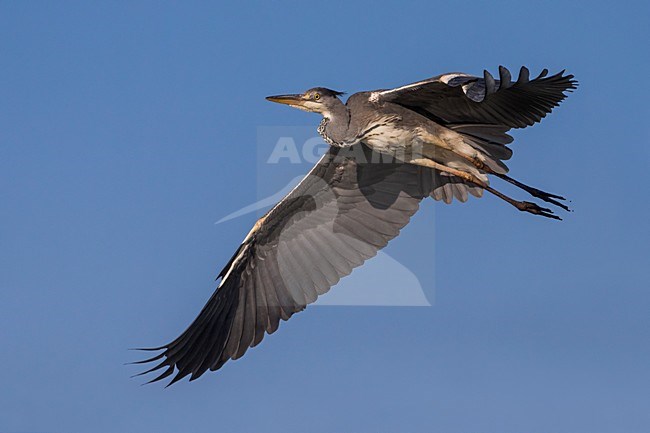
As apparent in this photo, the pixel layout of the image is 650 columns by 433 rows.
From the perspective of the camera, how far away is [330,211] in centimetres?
1283

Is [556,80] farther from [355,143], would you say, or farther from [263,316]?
[263,316]

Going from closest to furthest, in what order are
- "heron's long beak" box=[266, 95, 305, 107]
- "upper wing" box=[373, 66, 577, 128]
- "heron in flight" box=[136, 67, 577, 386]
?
"upper wing" box=[373, 66, 577, 128] → "heron in flight" box=[136, 67, 577, 386] → "heron's long beak" box=[266, 95, 305, 107]

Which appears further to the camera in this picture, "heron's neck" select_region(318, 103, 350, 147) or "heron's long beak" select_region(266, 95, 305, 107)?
"heron's long beak" select_region(266, 95, 305, 107)

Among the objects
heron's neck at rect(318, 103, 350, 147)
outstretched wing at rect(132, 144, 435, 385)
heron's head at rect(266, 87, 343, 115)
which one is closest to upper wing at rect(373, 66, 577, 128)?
heron's neck at rect(318, 103, 350, 147)

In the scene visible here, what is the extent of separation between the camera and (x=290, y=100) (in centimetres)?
1230

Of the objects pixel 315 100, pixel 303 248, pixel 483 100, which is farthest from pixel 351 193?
pixel 483 100

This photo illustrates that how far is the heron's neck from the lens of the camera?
1153 cm

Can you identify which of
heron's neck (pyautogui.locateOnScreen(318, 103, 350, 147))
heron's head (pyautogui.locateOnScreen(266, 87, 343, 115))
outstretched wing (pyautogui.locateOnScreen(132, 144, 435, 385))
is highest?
heron's head (pyautogui.locateOnScreen(266, 87, 343, 115))

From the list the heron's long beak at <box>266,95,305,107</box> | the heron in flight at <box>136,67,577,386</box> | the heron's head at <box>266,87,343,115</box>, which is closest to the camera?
the heron in flight at <box>136,67,577,386</box>

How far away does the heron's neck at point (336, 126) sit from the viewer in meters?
11.5

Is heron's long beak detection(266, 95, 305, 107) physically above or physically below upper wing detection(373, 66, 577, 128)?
above

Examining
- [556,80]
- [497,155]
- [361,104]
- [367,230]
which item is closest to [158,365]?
[367,230]

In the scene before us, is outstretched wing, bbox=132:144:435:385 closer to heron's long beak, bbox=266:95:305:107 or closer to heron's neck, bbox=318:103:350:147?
heron's neck, bbox=318:103:350:147

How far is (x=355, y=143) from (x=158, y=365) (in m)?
3.44
